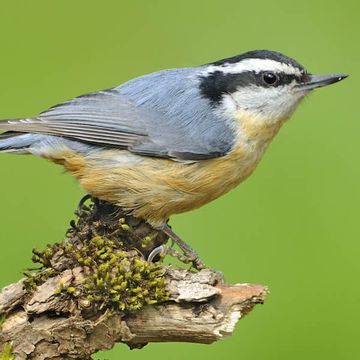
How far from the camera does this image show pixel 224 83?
5.54m

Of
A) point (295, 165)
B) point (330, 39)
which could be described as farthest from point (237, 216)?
point (330, 39)

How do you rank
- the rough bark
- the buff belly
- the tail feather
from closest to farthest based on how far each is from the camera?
the rough bark < the buff belly < the tail feather

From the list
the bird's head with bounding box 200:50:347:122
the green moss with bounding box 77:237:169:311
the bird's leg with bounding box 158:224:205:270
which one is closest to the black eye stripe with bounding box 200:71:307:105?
the bird's head with bounding box 200:50:347:122

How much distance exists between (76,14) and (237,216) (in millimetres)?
2654

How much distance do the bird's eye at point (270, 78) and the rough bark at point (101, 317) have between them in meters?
1.28

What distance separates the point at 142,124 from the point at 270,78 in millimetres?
732

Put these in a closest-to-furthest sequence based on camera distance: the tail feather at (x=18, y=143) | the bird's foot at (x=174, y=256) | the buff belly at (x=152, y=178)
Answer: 1. the bird's foot at (x=174, y=256)
2. the buff belly at (x=152, y=178)
3. the tail feather at (x=18, y=143)

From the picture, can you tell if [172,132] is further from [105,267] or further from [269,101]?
[105,267]

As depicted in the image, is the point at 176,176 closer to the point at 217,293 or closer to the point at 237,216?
the point at 217,293

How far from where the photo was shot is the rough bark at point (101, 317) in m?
4.52

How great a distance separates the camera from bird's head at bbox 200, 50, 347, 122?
5.40 metres

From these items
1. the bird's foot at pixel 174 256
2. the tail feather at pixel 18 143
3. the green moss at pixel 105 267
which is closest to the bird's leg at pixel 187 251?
the bird's foot at pixel 174 256

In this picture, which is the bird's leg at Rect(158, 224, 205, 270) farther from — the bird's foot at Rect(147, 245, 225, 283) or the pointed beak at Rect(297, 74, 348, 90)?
the pointed beak at Rect(297, 74, 348, 90)

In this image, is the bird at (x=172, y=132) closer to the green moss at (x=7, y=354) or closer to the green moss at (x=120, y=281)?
the green moss at (x=120, y=281)
